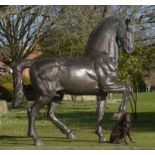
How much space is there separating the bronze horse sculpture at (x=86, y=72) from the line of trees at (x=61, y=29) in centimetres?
1197

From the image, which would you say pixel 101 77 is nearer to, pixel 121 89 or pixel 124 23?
pixel 121 89

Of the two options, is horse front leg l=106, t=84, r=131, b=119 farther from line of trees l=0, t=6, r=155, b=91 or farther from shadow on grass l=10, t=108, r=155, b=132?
line of trees l=0, t=6, r=155, b=91

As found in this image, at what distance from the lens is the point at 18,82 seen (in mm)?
13086

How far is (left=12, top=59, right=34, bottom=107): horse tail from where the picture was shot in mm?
13016

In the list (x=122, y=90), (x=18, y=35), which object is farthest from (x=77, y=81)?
(x=18, y=35)

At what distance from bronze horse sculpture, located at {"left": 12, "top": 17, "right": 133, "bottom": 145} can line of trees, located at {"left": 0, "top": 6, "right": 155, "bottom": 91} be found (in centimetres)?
Answer: 1197

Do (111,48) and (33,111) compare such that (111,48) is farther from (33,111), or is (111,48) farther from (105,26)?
(33,111)

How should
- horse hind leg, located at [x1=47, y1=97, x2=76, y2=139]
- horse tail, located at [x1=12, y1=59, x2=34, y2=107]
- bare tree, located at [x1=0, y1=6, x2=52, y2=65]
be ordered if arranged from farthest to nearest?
bare tree, located at [x1=0, y1=6, x2=52, y2=65]
horse hind leg, located at [x1=47, y1=97, x2=76, y2=139]
horse tail, located at [x1=12, y1=59, x2=34, y2=107]

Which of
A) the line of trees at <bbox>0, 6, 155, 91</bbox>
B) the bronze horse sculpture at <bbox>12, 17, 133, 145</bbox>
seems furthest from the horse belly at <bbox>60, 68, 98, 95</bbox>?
the line of trees at <bbox>0, 6, 155, 91</bbox>

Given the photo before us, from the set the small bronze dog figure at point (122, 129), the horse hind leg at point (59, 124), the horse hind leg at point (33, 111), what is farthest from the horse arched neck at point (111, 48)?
the horse hind leg at point (59, 124)

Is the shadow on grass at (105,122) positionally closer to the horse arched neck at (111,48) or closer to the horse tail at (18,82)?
the horse arched neck at (111,48)

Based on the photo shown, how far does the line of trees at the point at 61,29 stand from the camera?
103 feet

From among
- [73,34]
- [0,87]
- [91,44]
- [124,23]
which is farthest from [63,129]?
[0,87]

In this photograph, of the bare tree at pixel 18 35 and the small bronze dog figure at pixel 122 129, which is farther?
the bare tree at pixel 18 35
